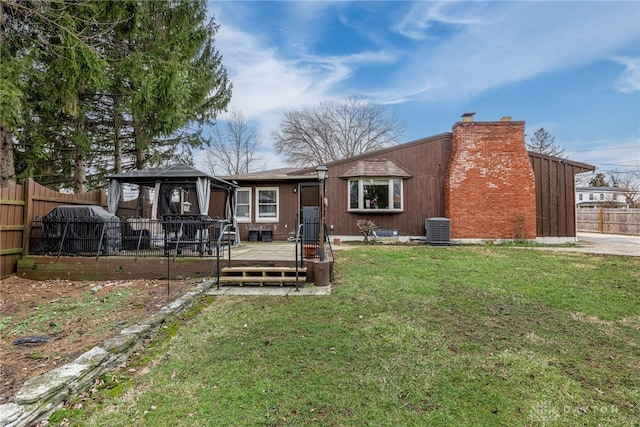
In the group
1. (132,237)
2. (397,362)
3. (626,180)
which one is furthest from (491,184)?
(626,180)

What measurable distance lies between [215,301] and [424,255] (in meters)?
6.26

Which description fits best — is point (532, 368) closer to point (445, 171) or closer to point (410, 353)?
point (410, 353)

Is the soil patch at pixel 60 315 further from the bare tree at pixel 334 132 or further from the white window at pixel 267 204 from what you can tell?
the bare tree at pixel 334 132

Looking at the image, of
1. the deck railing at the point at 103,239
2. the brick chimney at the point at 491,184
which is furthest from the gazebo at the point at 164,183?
the brick chimney at the point at 491,184

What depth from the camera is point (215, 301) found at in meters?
4.95

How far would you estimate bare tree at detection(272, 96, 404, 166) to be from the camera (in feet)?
89.4

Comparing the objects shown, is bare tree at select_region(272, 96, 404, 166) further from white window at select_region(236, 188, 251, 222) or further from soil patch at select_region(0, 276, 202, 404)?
soil patch at select_region(0, 276, 202, 404)

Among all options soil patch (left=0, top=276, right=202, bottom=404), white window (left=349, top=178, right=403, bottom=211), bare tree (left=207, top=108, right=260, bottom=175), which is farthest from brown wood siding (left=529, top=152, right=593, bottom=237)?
bare tree (left=207, top=108, right=260, bottom=175)

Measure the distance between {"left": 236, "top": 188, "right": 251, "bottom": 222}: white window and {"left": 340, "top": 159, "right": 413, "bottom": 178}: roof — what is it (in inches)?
161

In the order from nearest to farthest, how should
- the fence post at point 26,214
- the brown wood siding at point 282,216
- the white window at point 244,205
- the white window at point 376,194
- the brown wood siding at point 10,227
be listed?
the brown wood siding at point 10,227, the fence post at point 26,214, the white window at point 376,194, the brown wood siding at point 282,216, the white window at point 244,205

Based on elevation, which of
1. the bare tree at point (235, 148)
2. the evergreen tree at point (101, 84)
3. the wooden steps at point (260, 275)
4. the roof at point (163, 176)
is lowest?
the wooden steps at point (260, 275)

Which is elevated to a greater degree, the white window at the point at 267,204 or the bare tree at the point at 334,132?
the bare tree at the point at 334,132

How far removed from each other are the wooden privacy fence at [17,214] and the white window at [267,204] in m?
6.87

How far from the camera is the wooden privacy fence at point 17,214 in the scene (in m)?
6.04
